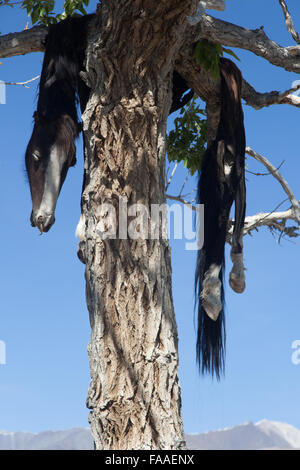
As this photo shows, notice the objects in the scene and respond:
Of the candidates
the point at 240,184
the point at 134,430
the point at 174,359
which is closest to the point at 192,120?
the point at 240,184

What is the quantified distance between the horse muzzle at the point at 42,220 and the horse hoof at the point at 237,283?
4.77 feet

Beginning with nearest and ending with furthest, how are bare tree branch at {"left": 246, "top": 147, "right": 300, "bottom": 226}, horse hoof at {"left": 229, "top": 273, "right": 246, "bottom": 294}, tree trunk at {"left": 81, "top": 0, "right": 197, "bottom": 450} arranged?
tree trunk at {"left": 81, "top": 0, "right": 197, "bottom": 450}, horse hoof at {"left": 229, "top": 273, "right": 246, "bottom": 294}, bare tree branch at {"left": 246, "top": 147, "right": 300, "bottom": 226}

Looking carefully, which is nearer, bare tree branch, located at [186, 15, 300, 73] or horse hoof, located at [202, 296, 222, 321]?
horse hoof, located at [202, 296, 222, 321]

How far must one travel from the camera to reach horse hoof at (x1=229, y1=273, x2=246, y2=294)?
14.4ft

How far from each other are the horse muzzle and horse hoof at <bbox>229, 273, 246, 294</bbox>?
1.46 metres

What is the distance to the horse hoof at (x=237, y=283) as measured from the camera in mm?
4402

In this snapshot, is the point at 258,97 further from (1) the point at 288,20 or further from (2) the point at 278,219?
(2) the point at 278,219

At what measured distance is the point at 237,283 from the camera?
4.41 meters

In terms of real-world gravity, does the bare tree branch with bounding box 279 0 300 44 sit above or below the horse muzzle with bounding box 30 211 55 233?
above

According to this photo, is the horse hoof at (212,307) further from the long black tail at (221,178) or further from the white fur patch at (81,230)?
the white fur patch at (81,230)

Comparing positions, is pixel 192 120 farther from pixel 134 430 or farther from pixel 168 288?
pixel 134 430

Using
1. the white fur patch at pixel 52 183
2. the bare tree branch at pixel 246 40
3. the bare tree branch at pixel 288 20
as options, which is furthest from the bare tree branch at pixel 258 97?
the white fur patch at pixel 52 183

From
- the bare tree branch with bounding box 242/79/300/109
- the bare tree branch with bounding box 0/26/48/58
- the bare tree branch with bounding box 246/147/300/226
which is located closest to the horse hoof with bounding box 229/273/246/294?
the bare tree branch with bounding box 242/79/300/109

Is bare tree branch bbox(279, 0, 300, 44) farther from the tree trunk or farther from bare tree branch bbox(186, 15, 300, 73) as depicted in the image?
the tree trunk
